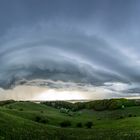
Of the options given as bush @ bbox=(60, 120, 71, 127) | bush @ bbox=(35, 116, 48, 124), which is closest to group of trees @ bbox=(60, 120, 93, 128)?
bush @ bbox=(60, 120, 71, 127)

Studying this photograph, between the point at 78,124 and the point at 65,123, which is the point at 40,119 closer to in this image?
the point at 65,123

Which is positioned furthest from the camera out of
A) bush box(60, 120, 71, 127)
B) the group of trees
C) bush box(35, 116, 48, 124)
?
bush box(60, 120, 71, 127)

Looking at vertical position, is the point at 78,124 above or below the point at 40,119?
below

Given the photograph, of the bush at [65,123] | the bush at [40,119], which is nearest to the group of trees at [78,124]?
the bush at [65,123]

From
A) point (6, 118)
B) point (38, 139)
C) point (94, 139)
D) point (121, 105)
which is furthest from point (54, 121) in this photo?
point (121, 105)

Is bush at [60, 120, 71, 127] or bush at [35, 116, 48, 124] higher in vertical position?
bush at [35, 116, 48, 124]

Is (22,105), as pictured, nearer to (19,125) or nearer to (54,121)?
(54,121)

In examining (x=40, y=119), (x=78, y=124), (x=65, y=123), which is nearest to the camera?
(x=40, y=119)

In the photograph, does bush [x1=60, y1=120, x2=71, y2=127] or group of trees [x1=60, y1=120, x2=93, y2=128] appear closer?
group of trees [x1=60, y1=120, x2=93, y2=128]

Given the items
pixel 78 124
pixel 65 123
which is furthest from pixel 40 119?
pixel 78 124

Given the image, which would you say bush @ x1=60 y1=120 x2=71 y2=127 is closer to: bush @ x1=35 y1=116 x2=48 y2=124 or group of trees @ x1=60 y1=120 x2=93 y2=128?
group of trees @ x1=60 y1=120 x2=93 y2=128

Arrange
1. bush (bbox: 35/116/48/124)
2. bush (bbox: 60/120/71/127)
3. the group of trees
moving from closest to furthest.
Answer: the group of trees
bush (bbox: 35/116/48/124)
bush (bbox: 60/120/71/127)
